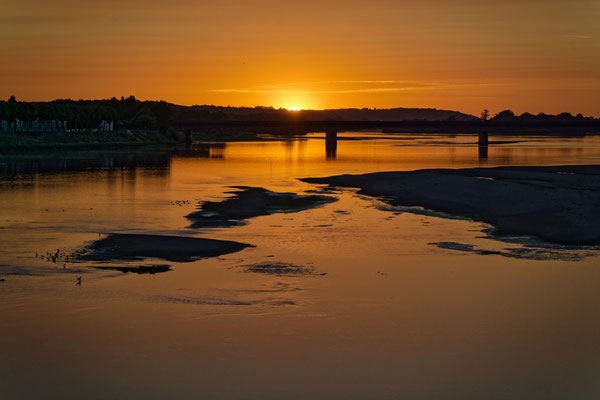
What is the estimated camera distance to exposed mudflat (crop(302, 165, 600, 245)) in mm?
40625

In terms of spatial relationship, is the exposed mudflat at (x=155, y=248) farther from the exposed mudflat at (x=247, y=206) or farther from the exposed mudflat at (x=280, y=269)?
the exposed mudflat at (x=247, y=206)

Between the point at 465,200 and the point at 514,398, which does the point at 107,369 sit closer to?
the point at 514,398

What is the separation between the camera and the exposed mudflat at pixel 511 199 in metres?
40.6

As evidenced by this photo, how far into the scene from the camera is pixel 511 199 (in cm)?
5197

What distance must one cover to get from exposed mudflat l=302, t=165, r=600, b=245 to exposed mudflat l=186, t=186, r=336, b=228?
7.07 m

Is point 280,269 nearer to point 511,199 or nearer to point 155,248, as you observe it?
point 155,248

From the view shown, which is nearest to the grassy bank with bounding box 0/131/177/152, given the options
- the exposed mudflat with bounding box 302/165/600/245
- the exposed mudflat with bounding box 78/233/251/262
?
the exposed mudflat with bounding box 302/165/600/245

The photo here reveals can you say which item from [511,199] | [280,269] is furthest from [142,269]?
[511,199]

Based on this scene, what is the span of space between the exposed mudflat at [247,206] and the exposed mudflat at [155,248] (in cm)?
556

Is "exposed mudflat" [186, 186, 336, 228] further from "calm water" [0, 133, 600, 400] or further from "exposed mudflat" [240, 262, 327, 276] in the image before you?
"exposed mudflat" [240, 262, 327, 276]

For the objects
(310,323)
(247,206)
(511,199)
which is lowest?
(310,323)

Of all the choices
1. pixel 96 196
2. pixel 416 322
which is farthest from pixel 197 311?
pixel 96 196

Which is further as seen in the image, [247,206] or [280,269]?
[247,206]

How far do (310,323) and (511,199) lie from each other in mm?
33460
